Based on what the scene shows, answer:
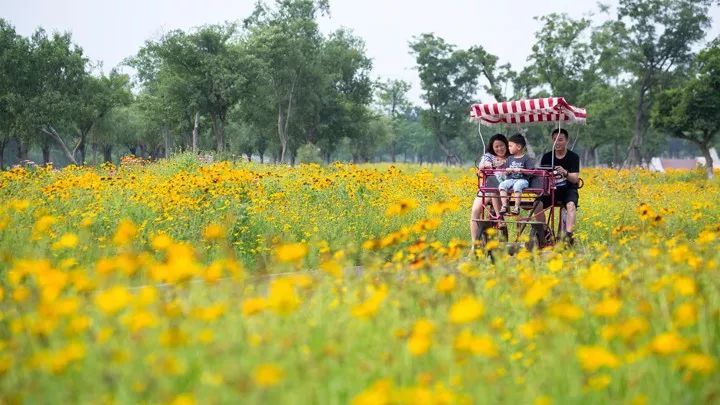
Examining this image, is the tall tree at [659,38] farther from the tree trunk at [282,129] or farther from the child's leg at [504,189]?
the child's leg at [504,189]

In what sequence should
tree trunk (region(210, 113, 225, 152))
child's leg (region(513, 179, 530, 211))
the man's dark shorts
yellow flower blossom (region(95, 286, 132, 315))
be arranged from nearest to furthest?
yellow flower blossom (region(95, 286, 132, 315)) → child's leg (region(513, 179, 530, 211)) → the man's dark shorts → tree trunk (region(210, 113, 225, 152))

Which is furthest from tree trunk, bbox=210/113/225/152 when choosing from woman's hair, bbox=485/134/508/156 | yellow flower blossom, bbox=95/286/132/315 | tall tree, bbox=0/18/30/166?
yellow flower blossom, bbox=95/286/132/315

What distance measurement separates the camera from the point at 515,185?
962 centimetres

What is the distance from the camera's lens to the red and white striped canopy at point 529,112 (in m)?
10.3

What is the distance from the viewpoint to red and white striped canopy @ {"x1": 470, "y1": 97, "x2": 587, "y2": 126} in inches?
406

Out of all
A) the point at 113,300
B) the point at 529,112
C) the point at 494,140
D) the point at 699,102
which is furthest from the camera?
the point at 699,102

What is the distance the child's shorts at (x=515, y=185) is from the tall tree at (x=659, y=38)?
49088 mm

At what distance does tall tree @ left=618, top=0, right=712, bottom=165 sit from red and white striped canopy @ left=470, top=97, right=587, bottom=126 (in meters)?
47.3

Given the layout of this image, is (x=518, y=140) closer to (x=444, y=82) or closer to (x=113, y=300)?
(x=113, y=300)

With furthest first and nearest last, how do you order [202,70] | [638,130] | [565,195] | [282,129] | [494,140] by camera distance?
[282,129], [638,130], [202,70], [565,195], [494,140]

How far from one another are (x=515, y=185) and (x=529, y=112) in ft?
5.24

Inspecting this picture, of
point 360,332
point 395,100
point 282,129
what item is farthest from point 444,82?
point 360,332

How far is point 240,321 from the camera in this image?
3.49 metres

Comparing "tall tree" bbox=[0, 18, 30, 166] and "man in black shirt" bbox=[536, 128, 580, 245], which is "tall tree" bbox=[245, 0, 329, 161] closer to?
"tall tree" bbox=[0, 18, 30, 166]
